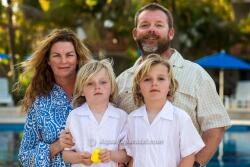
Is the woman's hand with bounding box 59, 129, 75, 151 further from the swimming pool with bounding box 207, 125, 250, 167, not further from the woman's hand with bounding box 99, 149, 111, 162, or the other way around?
the swimming pool with bounding box 207, 125, 250, 167

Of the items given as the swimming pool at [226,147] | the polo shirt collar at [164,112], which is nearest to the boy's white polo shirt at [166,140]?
the polo shirt collar at [164,112]

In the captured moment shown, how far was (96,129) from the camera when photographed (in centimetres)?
317

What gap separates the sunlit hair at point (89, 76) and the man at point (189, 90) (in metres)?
0.21

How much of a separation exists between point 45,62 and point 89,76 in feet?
1.68

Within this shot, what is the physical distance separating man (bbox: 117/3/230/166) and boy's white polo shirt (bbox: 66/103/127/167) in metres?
0.21

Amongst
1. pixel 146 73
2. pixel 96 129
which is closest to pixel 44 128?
pixel 96 129

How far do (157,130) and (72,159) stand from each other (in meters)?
0.50

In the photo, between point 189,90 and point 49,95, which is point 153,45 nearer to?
point 189,90

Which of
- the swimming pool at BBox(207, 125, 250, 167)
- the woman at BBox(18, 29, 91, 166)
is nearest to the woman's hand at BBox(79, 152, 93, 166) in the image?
the woman at BBox(18, 29, 91, 166)

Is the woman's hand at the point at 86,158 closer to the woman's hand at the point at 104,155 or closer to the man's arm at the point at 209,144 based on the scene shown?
the woman's hand at the point at 104,155

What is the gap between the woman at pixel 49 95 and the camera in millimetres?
3344

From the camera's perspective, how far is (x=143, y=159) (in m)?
3.05

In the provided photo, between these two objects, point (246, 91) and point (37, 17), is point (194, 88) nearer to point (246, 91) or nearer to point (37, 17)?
point (246, 91)

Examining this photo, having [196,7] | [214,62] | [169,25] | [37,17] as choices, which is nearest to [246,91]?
[214,62]
